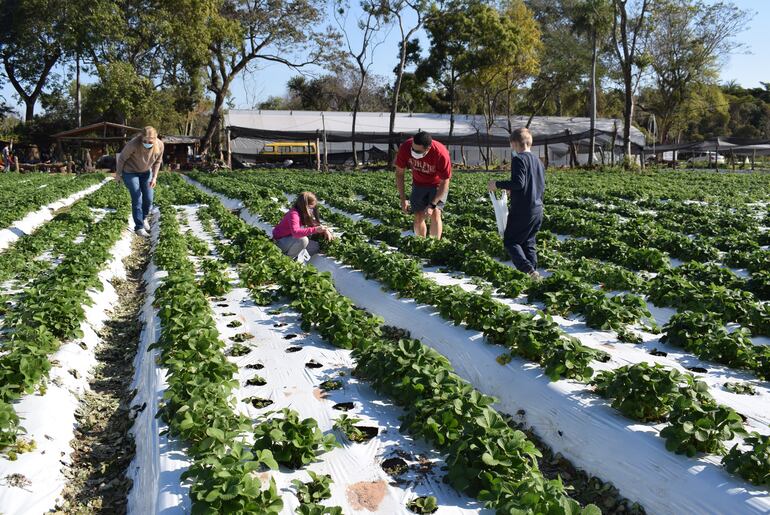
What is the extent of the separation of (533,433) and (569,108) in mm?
69887

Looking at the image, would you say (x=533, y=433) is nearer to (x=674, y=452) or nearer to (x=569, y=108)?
(x=674, y=452)

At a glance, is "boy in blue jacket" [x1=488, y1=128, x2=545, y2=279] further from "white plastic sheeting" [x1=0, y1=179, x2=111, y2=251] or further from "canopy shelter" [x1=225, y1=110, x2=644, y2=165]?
"canopy shelter" [x1=225, y1=110, x2=644, y2=165]

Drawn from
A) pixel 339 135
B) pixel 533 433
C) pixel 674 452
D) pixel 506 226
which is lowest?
pixel 533 433

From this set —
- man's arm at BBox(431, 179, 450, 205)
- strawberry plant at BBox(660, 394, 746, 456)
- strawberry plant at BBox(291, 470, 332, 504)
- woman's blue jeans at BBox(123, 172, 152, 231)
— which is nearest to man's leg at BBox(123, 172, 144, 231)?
woman's blue jeans at BBox(123, 172, 152, 231)

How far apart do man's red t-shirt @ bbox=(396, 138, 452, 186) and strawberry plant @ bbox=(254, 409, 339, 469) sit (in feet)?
19.6

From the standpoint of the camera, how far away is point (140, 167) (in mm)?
11281

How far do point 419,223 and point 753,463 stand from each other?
6.89 m

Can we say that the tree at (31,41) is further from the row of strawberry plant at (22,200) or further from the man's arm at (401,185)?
the man's arm at (401,185)

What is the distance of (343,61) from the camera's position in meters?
41.5

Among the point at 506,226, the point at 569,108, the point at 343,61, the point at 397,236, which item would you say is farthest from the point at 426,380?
the point at 569,108

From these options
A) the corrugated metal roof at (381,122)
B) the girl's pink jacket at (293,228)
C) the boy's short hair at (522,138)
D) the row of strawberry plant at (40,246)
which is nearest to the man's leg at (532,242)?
the boy's short hair at (522,138)

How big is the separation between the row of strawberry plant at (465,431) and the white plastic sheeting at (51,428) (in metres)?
1.99

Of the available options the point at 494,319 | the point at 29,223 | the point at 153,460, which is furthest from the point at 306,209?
the point at 29,223

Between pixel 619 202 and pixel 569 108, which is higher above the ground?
pixel 569 108
